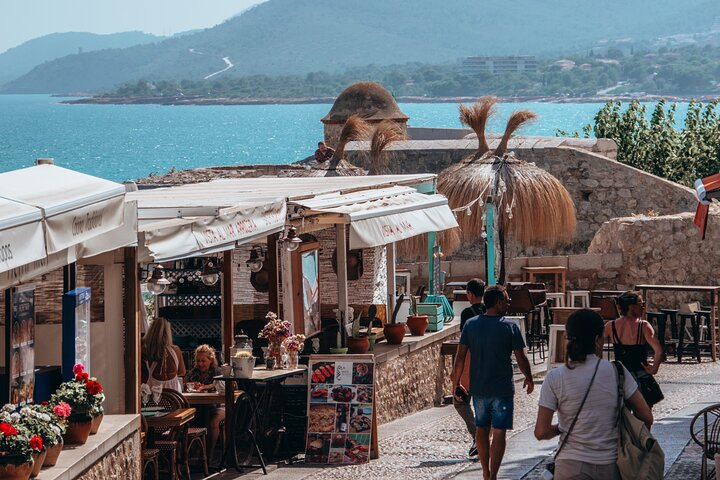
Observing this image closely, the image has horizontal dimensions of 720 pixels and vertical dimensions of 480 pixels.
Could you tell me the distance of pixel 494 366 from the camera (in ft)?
30.6

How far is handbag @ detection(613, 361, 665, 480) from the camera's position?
6797mm

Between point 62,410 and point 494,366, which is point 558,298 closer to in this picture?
point 494,366

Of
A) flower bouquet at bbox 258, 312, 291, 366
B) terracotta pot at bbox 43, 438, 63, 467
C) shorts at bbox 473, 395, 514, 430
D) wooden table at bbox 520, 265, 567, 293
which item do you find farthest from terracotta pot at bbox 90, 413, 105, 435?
wooden table at bbox 520, 265, 567, 293

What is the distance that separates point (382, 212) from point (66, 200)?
5931 millimetres

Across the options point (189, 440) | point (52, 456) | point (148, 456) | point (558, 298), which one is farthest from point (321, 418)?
point (558, 298)

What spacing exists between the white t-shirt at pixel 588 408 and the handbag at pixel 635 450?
0.04m

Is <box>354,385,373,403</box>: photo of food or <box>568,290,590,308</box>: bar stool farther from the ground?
<box>354,385,373,403</box>: photo of food

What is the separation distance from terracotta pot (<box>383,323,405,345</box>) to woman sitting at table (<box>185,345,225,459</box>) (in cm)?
262

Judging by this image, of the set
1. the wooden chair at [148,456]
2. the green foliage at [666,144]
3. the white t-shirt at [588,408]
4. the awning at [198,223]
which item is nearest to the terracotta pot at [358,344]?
the awning at [198,223]

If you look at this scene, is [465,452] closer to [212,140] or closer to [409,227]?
[409,227]

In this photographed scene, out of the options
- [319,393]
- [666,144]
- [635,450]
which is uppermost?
[666,144]

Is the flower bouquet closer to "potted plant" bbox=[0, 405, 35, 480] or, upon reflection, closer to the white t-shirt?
"potted plant" bbox=[0, 405, 35, 480]

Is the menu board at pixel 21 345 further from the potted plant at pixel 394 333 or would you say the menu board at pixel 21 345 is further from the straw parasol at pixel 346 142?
the straw parasol at pixel 346 142

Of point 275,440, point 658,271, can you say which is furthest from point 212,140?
point 275,440
